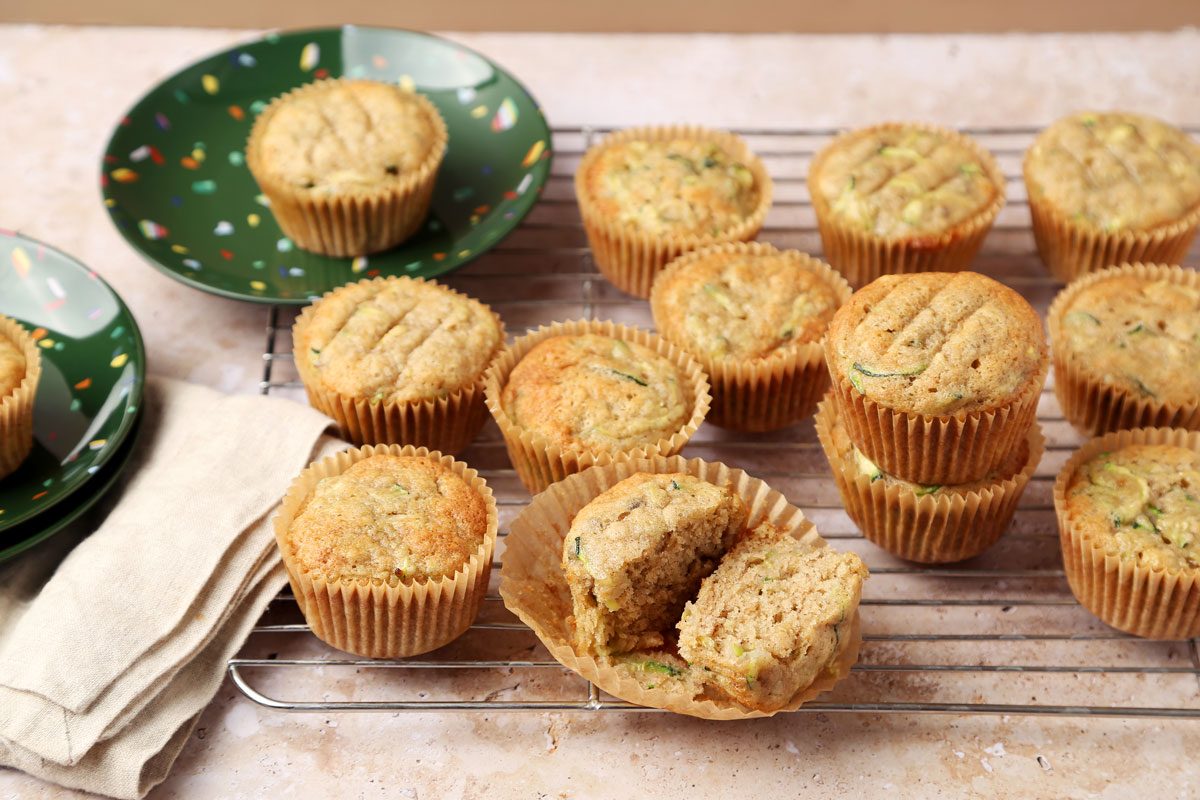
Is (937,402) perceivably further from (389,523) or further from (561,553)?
(389,523)

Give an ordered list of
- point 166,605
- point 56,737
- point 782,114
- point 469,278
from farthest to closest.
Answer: point 782,114
point 469,278
point 166,605
point 56,737

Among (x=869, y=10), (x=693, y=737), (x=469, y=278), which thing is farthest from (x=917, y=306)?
(x=869, y=10)

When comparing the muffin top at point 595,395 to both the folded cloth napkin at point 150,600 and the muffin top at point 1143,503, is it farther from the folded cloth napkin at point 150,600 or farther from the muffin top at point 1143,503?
Result: the muffin top at point 1143,503

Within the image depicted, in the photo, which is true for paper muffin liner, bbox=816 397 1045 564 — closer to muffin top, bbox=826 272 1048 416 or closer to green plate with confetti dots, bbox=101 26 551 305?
muffin top, bbox=826 272 1048 416

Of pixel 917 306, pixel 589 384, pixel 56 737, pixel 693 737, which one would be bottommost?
pixel 693 737

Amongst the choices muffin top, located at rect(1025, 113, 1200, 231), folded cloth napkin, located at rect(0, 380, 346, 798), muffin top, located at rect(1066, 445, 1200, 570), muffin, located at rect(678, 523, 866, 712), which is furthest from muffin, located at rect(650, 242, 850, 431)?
folded cloth napkin, located at rect(0, 380, 346, 798)

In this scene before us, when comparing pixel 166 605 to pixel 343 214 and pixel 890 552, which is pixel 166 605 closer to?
pixel 343 214

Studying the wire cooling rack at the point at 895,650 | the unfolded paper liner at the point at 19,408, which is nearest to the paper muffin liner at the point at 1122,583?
the wire cooling rack at the point at 895,650

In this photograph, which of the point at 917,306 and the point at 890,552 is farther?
the point at 890,552
